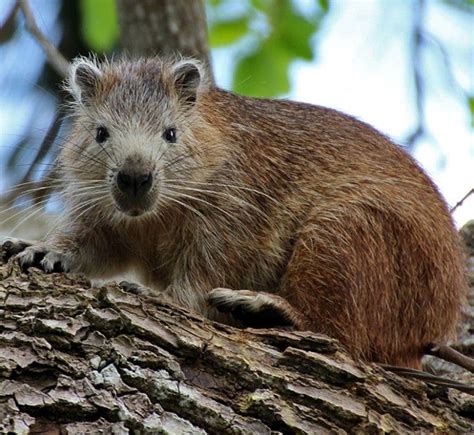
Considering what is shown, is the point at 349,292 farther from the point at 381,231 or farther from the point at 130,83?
the point at 130,83

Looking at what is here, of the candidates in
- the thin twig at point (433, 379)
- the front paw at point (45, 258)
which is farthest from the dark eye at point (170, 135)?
the thin twig at point (433, 379)

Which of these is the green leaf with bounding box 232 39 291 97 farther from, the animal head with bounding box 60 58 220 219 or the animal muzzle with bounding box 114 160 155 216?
the animal muzzle with bounding box 114 160 155 216

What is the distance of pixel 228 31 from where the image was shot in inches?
349

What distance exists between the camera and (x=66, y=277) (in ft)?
17.3

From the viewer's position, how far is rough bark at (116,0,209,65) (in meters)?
8.17

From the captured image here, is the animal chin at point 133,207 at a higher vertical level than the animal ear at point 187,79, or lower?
lower

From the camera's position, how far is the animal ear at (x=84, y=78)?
679 cm

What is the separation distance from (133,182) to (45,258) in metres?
0.74

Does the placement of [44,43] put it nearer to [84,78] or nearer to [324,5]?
[84,78]

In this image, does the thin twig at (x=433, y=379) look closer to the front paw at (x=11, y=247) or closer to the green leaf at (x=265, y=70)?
the front paw at (x=11, y=247)

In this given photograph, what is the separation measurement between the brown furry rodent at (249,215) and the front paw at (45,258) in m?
0.02

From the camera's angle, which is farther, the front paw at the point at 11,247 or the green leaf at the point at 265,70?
the green leaf at the point at 265,70

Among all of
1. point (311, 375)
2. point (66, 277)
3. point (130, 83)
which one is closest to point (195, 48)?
point (130, 83)

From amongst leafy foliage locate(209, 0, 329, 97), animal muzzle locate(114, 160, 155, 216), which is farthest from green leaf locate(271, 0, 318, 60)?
animal muzzle locate(114, 160, 155, 216)
